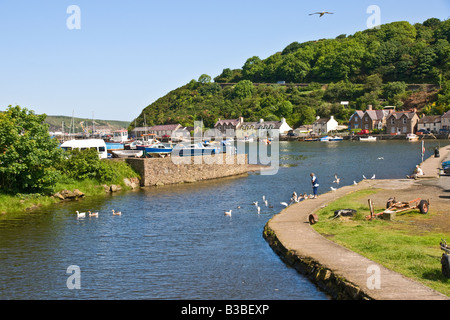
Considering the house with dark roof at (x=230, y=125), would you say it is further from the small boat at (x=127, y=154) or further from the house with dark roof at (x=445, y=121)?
the small boat at (x=127, y=154)

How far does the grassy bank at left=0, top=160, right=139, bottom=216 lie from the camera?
116 feet

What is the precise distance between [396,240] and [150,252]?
12.2 metres

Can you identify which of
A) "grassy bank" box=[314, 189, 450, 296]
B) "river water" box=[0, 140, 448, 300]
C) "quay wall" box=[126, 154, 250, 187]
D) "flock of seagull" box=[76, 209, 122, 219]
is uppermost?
"quay wall" box=[126, 154, 250, 187]

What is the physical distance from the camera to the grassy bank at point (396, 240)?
1686 centimetres

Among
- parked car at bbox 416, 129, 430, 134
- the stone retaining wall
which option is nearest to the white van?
the stone retaining wall

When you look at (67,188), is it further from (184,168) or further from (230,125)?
(230,125)

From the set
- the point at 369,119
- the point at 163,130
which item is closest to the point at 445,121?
the point at 369,119

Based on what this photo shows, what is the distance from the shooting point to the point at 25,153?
3584cm

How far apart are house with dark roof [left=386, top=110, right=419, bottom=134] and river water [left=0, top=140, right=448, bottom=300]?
12019cm

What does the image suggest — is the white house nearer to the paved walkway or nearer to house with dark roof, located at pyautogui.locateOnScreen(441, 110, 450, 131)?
house with dark roof, located at pyautogui.locateOnScreen(441, 110, 450, 131)

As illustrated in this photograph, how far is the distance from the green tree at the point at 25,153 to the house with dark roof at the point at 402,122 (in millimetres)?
133215

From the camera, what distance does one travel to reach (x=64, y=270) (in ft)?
69.9
